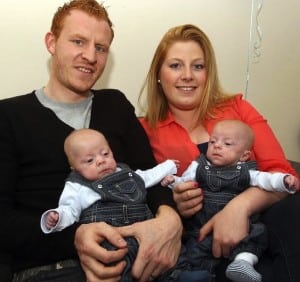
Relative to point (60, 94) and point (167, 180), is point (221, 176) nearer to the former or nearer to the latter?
point (167, 180)

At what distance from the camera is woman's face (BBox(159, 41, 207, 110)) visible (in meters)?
1.77

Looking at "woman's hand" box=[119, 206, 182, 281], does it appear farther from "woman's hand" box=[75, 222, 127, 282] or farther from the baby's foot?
the baby's foot

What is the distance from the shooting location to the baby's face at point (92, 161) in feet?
4.41

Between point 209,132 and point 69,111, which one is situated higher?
point 69,111

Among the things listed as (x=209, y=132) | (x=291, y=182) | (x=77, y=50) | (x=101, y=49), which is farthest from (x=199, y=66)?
(x=291, y=182)

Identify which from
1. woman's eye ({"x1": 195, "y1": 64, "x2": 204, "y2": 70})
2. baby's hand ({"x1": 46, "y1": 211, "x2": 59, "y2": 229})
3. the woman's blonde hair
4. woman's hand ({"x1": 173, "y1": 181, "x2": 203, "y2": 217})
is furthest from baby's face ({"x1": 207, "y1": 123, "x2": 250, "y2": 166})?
baby's hand ({"x1": 46, "y1": 211, "x2": 59, "y2": 229})

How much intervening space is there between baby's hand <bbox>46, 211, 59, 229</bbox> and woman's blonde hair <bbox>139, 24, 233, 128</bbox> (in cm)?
73

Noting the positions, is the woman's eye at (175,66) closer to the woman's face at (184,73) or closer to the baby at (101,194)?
the woman's face at (184,73)

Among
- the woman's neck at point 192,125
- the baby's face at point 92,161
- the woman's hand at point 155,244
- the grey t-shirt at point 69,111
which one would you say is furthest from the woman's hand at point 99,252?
the woman's neck at point 192,125

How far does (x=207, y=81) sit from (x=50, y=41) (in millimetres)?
689

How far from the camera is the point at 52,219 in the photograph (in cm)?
123

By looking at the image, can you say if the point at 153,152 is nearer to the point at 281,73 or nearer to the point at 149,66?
the point at 149,66

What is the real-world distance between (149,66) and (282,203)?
0.96 metres

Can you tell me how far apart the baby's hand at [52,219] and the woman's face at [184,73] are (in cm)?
81
